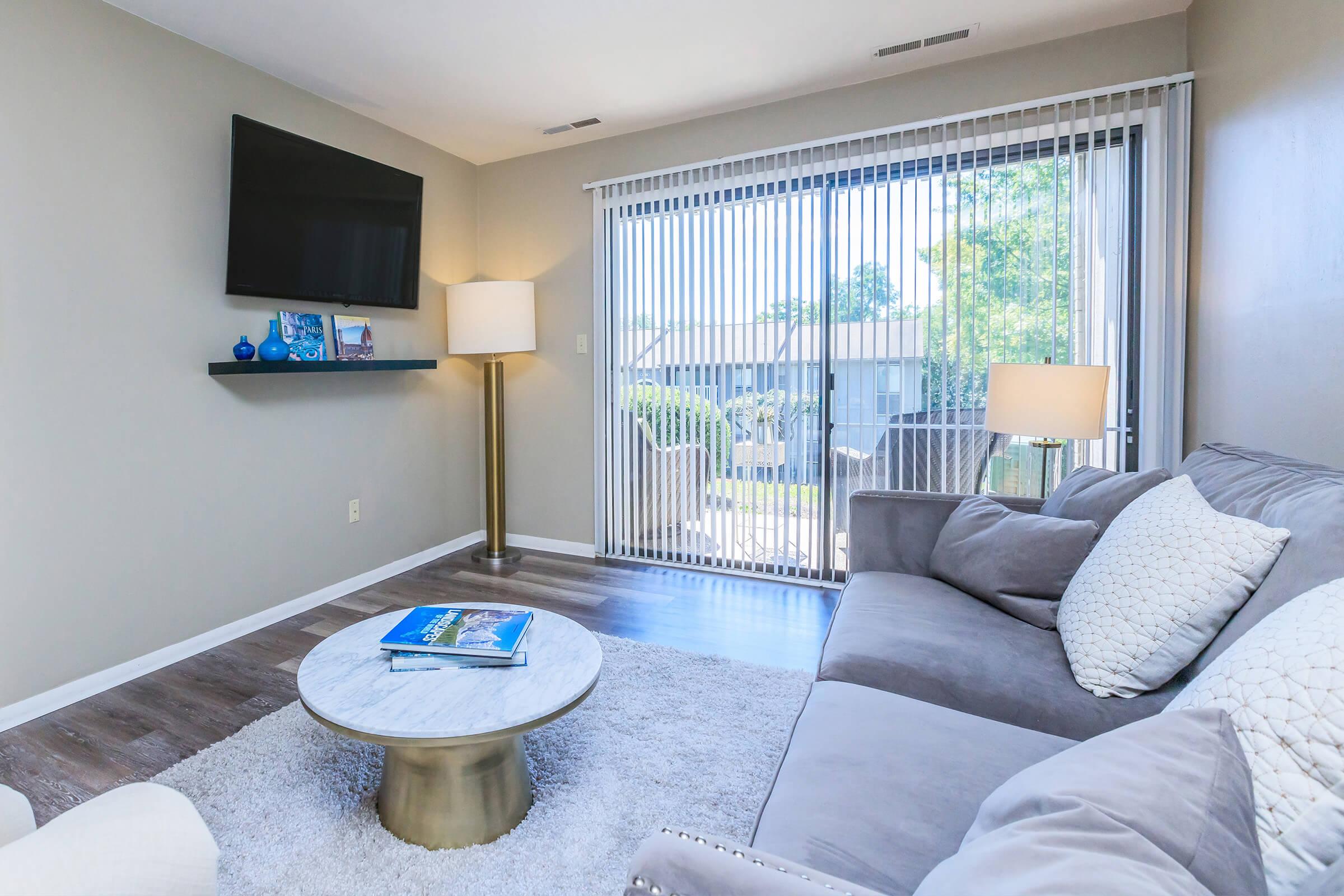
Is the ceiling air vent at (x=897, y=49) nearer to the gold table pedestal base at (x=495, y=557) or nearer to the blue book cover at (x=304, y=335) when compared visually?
the blue book cover at (x=304, y=335)

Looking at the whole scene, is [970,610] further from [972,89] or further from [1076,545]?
[972,89]

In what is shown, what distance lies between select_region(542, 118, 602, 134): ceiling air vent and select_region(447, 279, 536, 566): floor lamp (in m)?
0.86

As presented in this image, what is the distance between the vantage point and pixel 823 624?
2.94 meters

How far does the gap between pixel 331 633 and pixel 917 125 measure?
11.6ft

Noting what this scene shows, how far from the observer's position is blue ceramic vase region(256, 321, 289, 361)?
9.53 feet

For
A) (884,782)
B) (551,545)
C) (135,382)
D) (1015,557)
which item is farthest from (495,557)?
(884,782)

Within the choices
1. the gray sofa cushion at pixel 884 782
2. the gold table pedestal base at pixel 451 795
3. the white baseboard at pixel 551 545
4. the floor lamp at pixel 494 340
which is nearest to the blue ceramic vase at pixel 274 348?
the floor lamp at pixel 494 340

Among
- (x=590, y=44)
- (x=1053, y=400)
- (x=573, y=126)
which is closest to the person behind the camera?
(x=1053, y=400)

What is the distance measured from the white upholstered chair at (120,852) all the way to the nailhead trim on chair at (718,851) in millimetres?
472

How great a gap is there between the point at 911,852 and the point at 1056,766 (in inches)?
10.2

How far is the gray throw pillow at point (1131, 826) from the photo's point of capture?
1.72 feet

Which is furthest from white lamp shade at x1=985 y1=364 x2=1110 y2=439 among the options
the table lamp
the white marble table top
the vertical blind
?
the white marble table top

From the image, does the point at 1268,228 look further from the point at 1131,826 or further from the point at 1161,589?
the point at 1131,826

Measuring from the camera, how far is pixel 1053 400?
2188 mm
